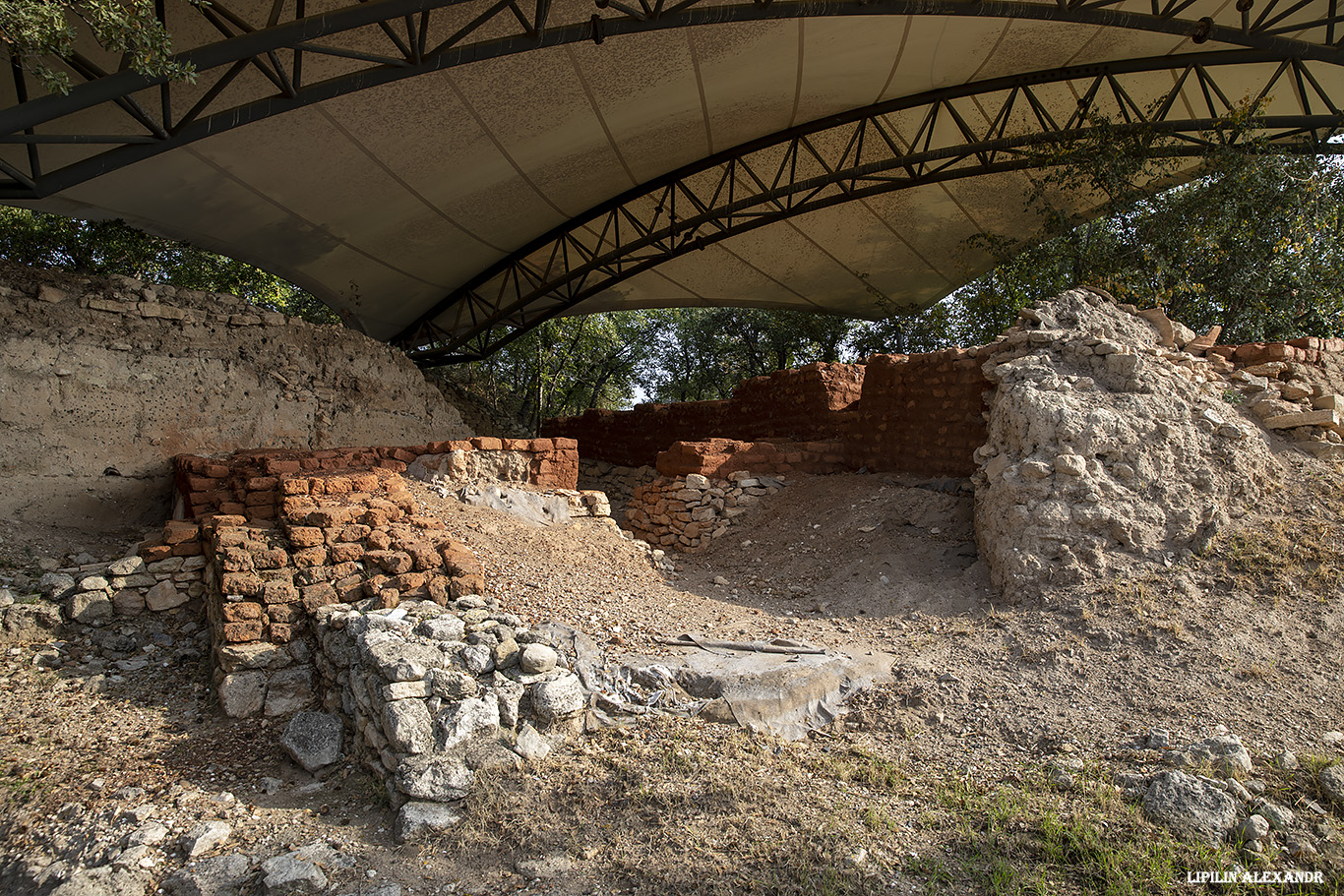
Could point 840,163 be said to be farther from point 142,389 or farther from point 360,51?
point 142,389

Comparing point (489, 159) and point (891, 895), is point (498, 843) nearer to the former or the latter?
point (891, 895)

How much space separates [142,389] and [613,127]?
6.15m

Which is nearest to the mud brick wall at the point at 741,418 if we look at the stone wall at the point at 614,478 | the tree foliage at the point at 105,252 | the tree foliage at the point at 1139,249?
the stone wall at the point at 614,478

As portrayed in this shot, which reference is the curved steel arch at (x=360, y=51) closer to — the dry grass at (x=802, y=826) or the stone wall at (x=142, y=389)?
the stone wall at (x=142, y=389)

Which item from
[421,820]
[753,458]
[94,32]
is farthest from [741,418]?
[421,820]

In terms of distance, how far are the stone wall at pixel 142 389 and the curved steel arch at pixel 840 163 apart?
12.9ft

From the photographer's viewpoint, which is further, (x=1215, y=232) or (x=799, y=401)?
(x=799, y=401)

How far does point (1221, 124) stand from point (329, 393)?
38.3ft

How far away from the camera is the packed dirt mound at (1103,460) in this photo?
5.38m

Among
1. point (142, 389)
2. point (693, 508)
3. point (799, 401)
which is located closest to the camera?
point (142, 389)

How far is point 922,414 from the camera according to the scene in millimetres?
7777

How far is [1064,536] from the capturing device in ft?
17.7

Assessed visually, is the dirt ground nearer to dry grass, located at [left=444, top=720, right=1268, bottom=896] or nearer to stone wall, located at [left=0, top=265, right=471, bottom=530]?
dry grass, located at [left=444, top=720, right=1268, bottom=896]

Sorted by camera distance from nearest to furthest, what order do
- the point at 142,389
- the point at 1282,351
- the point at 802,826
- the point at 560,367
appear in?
the point at 802,826 → the point at 1282,351 → the point at 142,389 → the point at 560,367
